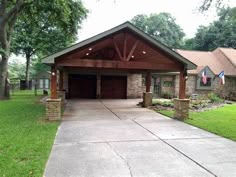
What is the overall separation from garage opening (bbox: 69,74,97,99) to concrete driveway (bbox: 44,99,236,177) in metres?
12.9

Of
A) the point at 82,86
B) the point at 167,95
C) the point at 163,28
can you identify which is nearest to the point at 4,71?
the point at 82,86

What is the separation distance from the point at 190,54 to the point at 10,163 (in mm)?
23676

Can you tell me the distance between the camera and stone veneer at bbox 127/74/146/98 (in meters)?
23.2

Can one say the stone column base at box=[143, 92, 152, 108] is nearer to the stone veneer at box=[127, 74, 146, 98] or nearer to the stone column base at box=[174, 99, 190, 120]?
the stone column base at box=[174, 99, 190, 120]

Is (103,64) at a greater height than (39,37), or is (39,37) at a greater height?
(39,37)

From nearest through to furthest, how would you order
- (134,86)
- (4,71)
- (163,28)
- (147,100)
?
(147,100) < (4,71) < (134,86) < (163,28)

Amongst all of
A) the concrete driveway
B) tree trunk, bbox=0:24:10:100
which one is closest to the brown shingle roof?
tree trunk, bbox=0:24:10:100

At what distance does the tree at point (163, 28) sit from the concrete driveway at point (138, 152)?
114 ft

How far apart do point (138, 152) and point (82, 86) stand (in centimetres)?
1672

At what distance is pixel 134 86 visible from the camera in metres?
23.4

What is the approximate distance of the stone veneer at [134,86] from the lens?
913 inches

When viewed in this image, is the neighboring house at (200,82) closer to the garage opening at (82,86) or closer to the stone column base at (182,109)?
the garage opening at (82,86)

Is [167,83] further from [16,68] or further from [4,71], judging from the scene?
[16,68]

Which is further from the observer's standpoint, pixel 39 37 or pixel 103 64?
pixel 39 37
